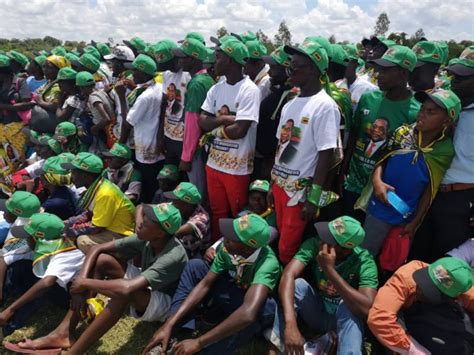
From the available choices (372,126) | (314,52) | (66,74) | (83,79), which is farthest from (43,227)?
(372,126)

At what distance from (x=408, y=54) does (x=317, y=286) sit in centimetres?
199

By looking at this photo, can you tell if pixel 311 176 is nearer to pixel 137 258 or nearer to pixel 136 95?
pixel 137 258

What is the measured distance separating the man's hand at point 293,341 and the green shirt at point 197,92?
2424 millimetres

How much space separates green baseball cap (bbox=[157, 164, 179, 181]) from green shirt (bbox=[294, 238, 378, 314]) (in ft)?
6.48

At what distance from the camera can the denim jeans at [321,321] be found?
3.01 m

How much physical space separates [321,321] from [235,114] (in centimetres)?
198

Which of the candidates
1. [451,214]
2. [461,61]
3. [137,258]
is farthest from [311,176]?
[137,258]

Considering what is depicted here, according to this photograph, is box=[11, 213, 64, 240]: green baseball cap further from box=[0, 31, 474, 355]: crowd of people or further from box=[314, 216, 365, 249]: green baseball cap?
box=[314, 216, 365, 249]: green baseball cap

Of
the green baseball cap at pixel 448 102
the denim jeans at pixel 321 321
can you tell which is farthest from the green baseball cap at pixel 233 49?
the denim jeans at pixel 321 321

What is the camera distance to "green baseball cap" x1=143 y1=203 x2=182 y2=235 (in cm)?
352

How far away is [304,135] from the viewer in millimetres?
3467

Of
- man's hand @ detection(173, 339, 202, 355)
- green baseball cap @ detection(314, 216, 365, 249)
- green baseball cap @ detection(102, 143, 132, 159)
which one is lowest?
man's hand @ detection(173, 339, 202, 355)

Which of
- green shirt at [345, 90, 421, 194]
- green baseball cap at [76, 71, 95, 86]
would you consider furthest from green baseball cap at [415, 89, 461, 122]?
green baseball cap at [76, 71, 95, 86]

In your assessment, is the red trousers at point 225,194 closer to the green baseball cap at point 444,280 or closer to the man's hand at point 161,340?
the man's hand at point 161,340
